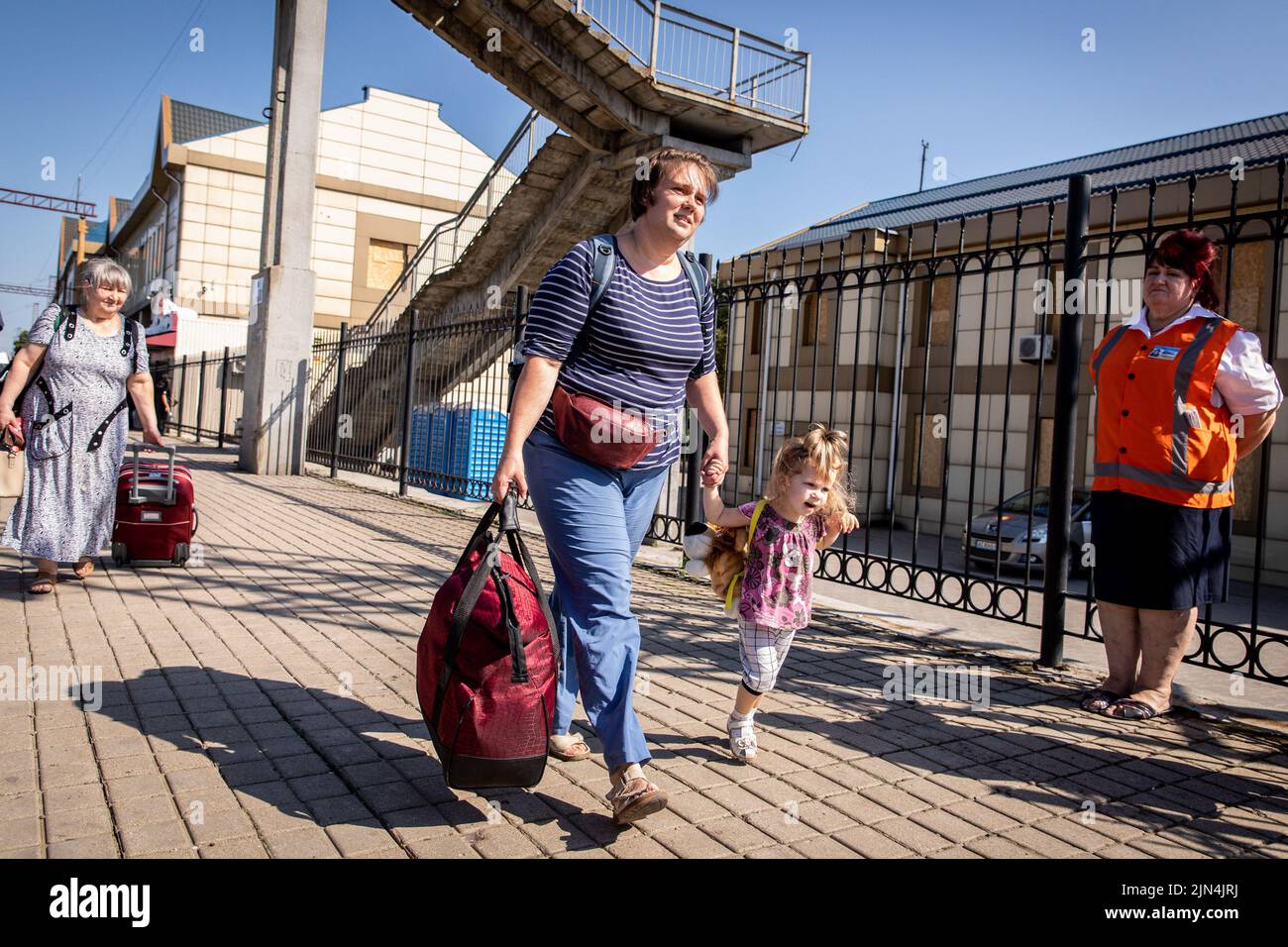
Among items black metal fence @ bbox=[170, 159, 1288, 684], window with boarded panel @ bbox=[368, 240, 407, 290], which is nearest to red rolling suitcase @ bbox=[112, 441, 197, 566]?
black metal fence @ bbox=[170, 159, 1288, 684]

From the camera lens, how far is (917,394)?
70.0 ft

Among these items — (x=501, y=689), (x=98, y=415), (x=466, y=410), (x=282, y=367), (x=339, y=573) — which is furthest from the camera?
(x=282, y=367)

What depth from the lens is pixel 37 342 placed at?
18.5 feet

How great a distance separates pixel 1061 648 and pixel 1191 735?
1.14 metres

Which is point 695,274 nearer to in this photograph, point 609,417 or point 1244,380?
point 609,417

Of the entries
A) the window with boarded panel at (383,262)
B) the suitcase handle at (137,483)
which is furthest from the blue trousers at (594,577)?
the window with boarded panel at (383,262)

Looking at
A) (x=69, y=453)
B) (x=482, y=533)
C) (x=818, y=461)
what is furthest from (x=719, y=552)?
(x=69, y=453)

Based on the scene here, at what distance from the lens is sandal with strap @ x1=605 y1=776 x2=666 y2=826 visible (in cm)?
284

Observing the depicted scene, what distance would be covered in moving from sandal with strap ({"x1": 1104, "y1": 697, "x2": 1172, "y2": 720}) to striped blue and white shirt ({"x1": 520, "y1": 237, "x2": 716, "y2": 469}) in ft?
8.68

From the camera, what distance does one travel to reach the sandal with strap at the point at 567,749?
3506 mm

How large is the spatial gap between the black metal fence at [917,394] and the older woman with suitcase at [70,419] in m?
3.98

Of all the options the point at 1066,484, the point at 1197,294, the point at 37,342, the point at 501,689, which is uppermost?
the point at 1197,294
